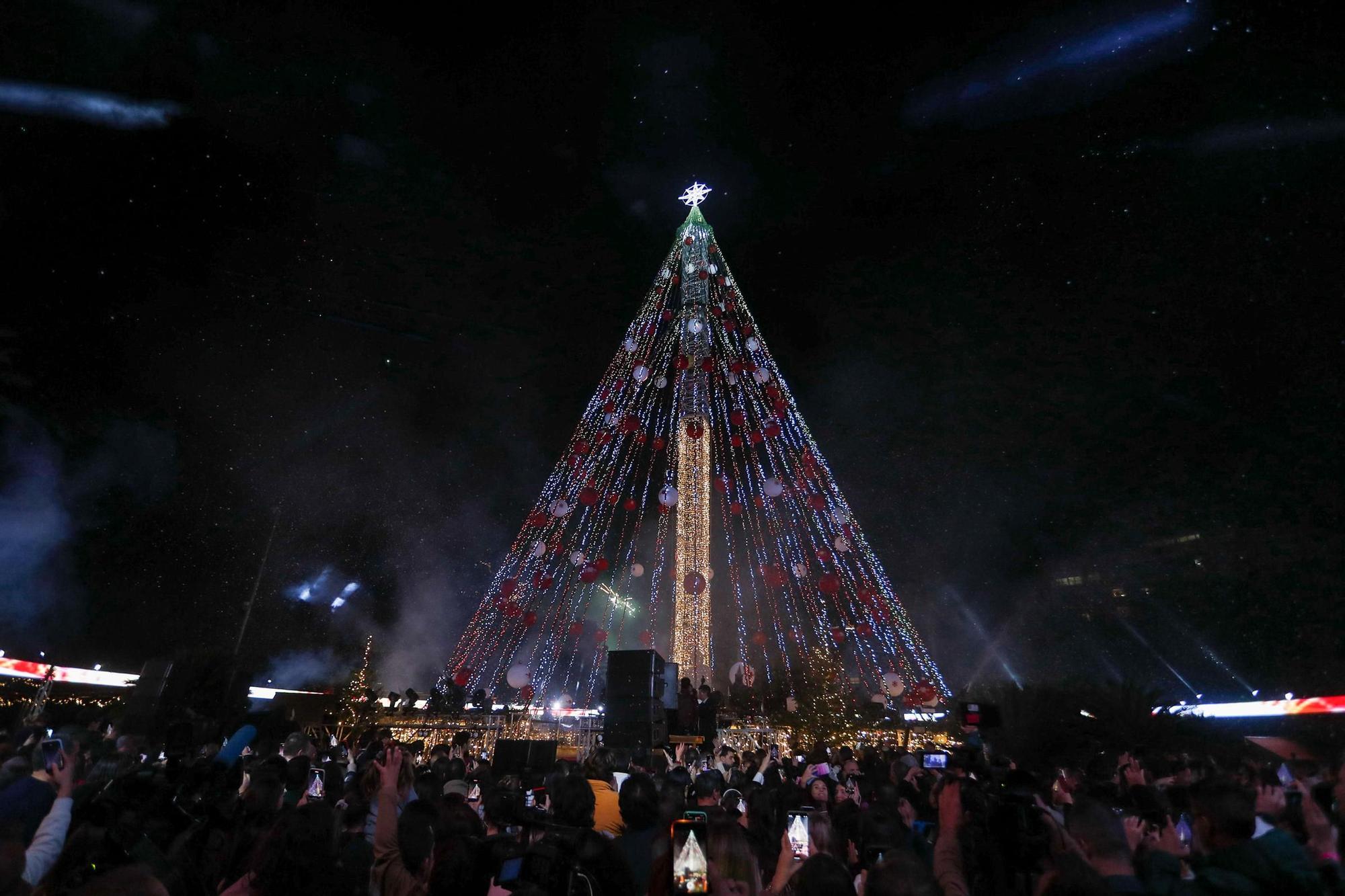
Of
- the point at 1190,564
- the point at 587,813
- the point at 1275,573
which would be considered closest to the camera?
the point at 587,813

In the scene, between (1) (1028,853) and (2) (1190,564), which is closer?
(1) (1028,853)

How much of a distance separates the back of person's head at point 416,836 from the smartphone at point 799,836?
2327 mm

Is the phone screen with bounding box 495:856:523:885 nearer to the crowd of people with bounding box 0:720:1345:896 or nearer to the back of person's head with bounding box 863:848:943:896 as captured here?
the crowd of people with bounding box 0:720:1345:896

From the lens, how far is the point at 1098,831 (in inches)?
120

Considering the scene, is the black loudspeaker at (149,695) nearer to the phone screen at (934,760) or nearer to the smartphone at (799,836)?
the smartphone at (799,836)

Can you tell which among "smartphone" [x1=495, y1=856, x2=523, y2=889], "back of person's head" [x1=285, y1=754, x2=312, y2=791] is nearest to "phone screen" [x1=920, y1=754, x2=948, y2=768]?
"smartphone" [x1=495, y1=856, x2=523, y2=889]

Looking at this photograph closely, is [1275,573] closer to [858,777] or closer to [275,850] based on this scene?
[858,777]

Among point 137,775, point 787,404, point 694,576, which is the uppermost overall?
point 787,404

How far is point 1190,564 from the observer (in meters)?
33.4

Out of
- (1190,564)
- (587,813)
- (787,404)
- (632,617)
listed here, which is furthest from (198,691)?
(632,617)

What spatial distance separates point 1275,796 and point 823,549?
16.2 m

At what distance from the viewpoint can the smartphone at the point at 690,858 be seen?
9.09ft

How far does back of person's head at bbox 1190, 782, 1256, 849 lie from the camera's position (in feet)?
9.85

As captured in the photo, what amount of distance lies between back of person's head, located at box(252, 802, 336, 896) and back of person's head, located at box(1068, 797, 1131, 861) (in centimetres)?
388
